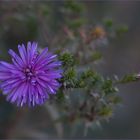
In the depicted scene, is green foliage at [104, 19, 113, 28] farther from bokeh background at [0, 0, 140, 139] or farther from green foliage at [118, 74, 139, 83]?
green foliage at [118, 74, 139, 83]

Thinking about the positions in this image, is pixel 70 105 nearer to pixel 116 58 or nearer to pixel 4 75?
pixel 4 75

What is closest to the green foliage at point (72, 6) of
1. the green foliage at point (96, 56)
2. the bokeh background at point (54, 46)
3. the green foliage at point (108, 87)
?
the bokeh background at point (54, 46)

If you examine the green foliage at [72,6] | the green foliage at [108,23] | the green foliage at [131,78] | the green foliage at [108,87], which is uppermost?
the green foliage at [72,6]

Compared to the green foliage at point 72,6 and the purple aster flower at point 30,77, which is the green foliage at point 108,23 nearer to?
the green foliage at point 72,6

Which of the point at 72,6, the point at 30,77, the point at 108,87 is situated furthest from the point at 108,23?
the point at 30,77

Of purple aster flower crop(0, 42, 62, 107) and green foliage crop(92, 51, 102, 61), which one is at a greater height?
green foliage crop(92, 51, 102, 61)

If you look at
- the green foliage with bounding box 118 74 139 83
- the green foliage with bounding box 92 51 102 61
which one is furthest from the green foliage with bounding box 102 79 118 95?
the green foliage with bounding box 92 51 102 61
